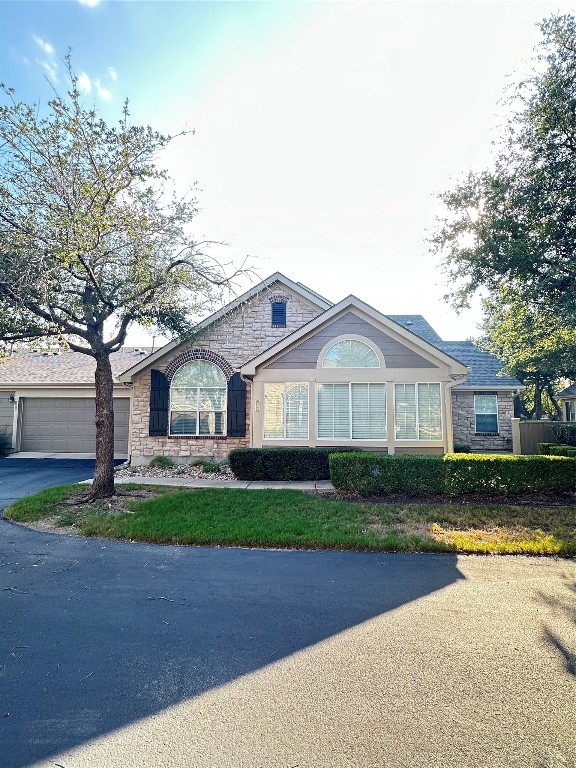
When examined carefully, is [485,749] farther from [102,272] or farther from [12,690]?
[102,272]

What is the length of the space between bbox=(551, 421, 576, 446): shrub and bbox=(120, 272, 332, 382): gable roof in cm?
1076

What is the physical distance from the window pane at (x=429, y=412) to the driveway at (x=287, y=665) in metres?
7.09

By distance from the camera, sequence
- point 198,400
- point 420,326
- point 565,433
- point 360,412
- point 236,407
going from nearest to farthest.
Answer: point 360,412, point 236,407, point 198,400, point 565,433, point 420,326

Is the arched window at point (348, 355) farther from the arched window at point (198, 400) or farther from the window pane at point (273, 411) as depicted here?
the arched window at point (198, 400)

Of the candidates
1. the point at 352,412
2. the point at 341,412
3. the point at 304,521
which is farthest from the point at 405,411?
the point at 304,521

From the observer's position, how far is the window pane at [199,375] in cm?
1516

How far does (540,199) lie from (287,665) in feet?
37.1

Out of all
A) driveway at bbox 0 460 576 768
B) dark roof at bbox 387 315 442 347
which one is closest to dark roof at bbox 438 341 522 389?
dark roof at bbox 387 315 442 347

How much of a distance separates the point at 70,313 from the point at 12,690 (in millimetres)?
8100

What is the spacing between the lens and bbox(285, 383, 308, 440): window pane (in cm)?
1302

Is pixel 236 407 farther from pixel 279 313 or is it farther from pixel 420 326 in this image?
pixel 420 326

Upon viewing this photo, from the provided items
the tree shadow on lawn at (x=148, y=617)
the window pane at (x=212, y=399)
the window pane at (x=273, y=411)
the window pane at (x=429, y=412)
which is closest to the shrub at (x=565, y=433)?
the window pane at (x=429, y=412)

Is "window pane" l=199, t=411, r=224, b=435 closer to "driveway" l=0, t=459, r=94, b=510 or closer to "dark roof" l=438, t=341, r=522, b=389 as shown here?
"driveway" l=0, t=459, r=94, b=510

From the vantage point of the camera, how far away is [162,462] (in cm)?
1451
